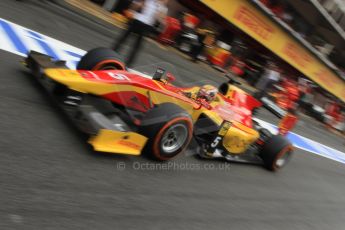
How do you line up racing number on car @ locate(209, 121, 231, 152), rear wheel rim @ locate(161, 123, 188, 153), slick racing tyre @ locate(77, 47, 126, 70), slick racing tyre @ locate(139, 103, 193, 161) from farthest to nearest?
racing number on car @ locate(209, 121, 231, 152)
slick racing tyre @ locate(77, 47, 126, 70)
rear wheel rim @ locate(161, 123, 188, 153)
slick racing tyre @ locate(139, 103, 193, 161)

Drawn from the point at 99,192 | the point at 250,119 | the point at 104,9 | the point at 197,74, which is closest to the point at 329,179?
the point at 250,119

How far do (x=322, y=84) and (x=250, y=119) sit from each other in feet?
50.1

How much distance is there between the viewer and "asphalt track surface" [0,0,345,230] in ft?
10.8

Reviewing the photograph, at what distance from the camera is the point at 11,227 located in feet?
9.27

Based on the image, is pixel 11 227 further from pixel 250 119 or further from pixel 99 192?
pixel 250 119

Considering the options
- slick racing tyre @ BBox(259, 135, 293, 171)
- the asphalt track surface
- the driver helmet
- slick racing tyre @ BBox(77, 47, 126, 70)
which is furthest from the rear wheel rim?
slick racing tyre @ BBox(259, 135, 293, 171)

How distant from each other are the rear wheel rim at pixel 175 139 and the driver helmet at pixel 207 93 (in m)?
1.09

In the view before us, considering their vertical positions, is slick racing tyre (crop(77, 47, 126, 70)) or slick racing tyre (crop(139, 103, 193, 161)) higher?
slick racing tyre (crop(77, 47, 126, 70))

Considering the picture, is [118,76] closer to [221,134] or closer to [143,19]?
[221,134]

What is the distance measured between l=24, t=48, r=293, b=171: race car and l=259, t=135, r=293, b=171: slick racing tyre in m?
0.74

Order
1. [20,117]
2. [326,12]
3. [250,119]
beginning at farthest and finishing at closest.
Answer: [326,12], [250,119], [20,117]

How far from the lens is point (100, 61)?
531 centimetres

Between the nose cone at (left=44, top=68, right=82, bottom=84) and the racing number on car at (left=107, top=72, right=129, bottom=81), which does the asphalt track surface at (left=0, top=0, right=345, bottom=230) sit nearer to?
the nose cone at (left=44, top=68, right=82, bottom=84)

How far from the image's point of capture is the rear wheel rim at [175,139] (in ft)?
15.9
